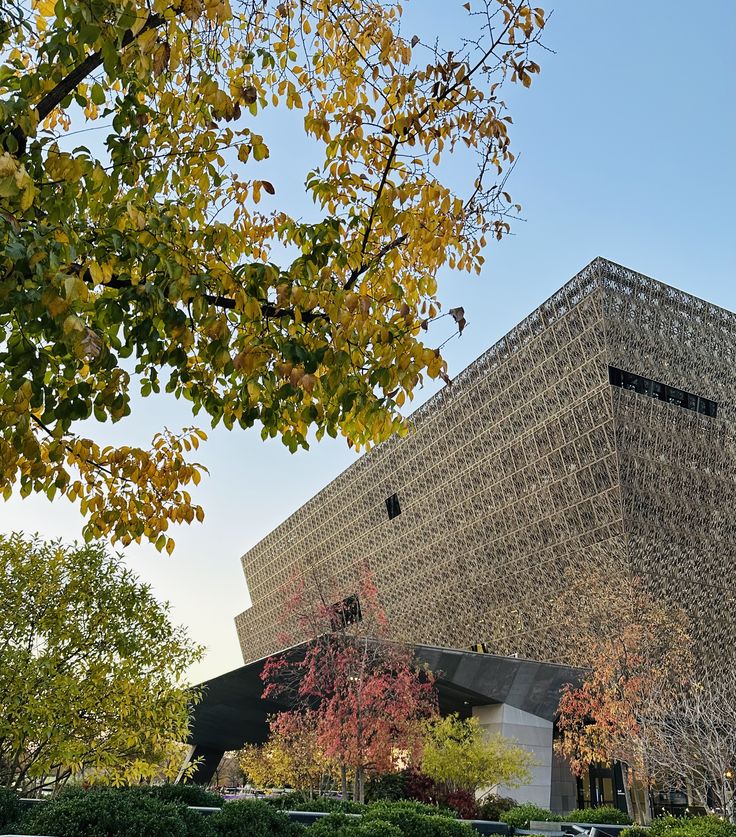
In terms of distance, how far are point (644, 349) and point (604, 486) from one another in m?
8.50

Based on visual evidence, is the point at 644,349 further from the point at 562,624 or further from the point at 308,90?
the point at 308,90

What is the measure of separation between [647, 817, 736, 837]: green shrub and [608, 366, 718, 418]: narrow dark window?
90.9 ft

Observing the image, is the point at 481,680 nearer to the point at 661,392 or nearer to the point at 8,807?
the point at 661,392

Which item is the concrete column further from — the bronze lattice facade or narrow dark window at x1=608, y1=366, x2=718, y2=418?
narrow dark window at x1=608, y1=366, x2=718, y2=418

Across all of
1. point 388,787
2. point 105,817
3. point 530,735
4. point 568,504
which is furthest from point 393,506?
point 105,817

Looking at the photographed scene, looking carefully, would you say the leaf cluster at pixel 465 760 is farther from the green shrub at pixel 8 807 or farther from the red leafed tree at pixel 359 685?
the green shrub at pixel 8 807

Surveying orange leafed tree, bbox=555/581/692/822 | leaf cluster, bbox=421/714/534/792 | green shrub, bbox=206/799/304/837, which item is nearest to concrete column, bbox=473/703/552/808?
orange leafed tree, bbox=555/581/692/822

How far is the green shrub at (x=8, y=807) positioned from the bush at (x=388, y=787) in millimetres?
15534

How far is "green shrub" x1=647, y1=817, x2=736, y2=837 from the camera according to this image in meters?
13.4

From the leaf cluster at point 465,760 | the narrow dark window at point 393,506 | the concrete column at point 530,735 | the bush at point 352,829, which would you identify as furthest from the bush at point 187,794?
the narrow dark window at point 393,506

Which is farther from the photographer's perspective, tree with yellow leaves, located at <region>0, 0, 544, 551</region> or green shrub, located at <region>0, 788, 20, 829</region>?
green shrub, located at <region>0, 788, 20, 829</region>

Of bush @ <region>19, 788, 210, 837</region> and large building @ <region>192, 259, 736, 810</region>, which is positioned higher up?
large building @ <region>192, 259, 736, 810</region>

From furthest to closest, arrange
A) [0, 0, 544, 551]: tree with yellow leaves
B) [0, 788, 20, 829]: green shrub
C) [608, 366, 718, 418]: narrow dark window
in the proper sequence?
[608, 366, 718, 418]: narrow dark window → [0, 788, 20, 829]: green shrub → [0, 0, 544, 551]: tree with yellow leaves

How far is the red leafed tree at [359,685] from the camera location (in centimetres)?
2556
